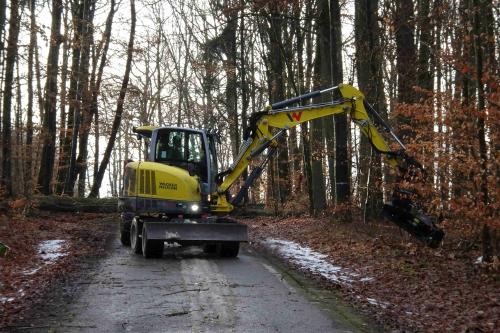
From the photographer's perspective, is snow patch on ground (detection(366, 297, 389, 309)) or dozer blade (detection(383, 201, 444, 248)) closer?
snow patch on ground (detection(366, 297, 389, 309))

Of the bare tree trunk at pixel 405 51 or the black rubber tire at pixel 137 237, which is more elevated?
the bare tree trunk at pixel 405 51

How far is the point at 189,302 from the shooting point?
7879 millimetres

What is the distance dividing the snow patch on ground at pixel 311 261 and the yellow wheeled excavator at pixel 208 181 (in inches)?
53.0

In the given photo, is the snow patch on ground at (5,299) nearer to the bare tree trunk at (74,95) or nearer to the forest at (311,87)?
the forest at (311,87)

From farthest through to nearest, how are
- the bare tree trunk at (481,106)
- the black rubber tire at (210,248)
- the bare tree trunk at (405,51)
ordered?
the bare tree trunk at (405,51) → the black rubber tire at (210,248) → the bare tree trunk at (481,106)

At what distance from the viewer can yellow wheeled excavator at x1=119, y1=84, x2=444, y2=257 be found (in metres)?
11.9

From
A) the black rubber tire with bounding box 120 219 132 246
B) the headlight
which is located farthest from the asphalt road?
the black rubber tire with bounding box 120 219 132 246

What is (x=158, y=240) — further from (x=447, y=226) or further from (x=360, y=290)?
(x=447, y=226)

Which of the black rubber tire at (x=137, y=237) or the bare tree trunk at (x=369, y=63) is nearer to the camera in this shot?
the black rubber tire at (x=137, y=237)

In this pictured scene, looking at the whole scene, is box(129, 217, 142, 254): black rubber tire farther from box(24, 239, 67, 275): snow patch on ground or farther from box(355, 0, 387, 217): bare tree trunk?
box(355, 0, 387, 217): bare tree trunk

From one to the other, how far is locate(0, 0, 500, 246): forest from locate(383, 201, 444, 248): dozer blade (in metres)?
0.65

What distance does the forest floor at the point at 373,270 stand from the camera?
7449 mm

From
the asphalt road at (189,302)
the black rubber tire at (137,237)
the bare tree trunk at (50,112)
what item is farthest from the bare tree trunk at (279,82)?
the asphalt road at (189,302)

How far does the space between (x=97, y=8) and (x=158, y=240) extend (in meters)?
21.1
